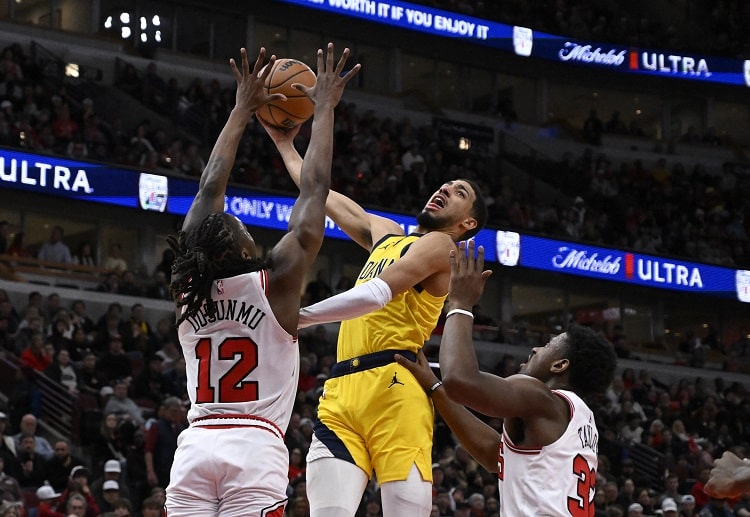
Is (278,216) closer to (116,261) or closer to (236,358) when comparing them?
(116,261)

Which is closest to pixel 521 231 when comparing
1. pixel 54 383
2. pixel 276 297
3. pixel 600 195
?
pixel 600 195

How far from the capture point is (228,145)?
5336 mm

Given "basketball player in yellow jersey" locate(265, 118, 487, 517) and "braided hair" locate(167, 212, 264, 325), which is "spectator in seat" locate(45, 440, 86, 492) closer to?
"basketball player in yellow jersey" locate(265, 118, 487, 517)

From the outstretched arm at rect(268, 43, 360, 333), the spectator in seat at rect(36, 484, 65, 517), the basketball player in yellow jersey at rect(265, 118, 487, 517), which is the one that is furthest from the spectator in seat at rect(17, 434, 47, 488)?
the outstretched arm at rect(268, 43, 360, 333)

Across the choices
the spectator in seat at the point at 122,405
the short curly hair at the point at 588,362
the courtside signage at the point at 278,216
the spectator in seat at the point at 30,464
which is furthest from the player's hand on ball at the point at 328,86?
the courtside signage at the point at 278,216

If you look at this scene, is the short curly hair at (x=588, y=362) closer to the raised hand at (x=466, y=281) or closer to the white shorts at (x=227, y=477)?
the raised hand at (x=466, y=281)

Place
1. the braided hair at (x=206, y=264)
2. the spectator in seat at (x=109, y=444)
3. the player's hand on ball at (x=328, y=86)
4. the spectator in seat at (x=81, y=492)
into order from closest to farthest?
the braided hair at (x=206, y=264)
the player's hand on ball at (x=328, y=86)
the spectator in seat at (x=81, y=492)
the spectator in seat at (x=109, y=444)

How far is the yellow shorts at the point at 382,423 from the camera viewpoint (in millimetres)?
5766

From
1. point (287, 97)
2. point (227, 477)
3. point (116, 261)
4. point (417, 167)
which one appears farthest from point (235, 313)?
point (417, 167)

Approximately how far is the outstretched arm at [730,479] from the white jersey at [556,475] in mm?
567

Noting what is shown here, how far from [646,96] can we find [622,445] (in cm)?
1867

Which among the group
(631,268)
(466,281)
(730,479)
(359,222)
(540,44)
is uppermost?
(540,44)

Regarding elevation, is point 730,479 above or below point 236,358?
below

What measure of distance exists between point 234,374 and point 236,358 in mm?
66
